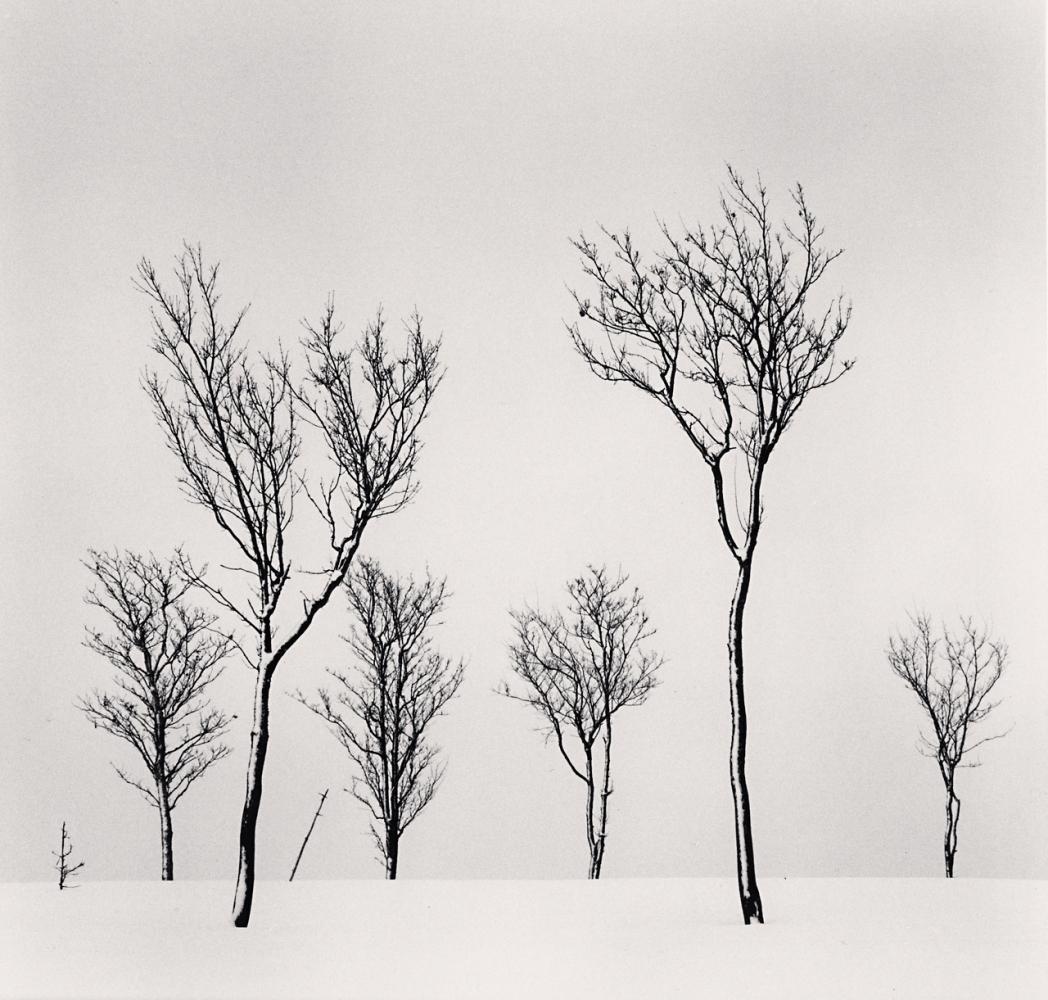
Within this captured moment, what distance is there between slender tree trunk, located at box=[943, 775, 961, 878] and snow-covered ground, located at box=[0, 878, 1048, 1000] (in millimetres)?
7476

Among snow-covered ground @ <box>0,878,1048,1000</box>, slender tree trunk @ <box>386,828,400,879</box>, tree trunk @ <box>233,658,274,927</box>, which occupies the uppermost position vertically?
tree trunk @ <box>233,658,274,927</box>

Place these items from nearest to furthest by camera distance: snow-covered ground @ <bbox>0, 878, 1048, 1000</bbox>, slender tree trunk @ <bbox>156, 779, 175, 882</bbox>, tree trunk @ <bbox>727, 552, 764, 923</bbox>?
snow-covered ground @ <bbox>0, 878, 1048, 1000</bbox> → tree trunk @ <bbox>727, 552, 764, 923</bbox> → slender tree trunk @ <bbox>156, 779, 175, 882</bbox>

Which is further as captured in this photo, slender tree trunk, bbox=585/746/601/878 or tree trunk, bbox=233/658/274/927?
slender tree trunk, bbox=585/746/601/878

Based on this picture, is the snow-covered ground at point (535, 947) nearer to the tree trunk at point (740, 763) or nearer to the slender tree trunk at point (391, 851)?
the tree trunk at point (740, 763)

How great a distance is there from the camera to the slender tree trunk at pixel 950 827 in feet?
63.8

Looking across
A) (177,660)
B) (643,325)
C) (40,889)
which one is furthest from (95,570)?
(643,325)

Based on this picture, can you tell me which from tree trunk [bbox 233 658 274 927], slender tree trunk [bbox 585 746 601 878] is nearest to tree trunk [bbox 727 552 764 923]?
tree trunk [bbox 233 658 274 927]

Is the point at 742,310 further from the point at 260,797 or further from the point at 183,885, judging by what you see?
the point at 183,885

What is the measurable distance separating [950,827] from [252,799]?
51.8ft

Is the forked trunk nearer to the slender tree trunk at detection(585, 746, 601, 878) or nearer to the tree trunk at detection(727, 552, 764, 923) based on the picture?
the slender tree trunk at detection(585, 746, 601, 878)

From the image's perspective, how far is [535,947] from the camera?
980 cm

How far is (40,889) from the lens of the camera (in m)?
13.1

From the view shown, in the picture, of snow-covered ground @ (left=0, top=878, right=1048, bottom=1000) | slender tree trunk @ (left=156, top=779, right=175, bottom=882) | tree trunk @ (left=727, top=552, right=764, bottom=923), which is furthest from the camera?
slender tree trunk @ (left=156, top=779, right=175, bottom=882)

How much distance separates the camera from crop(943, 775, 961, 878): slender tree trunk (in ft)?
63.8
